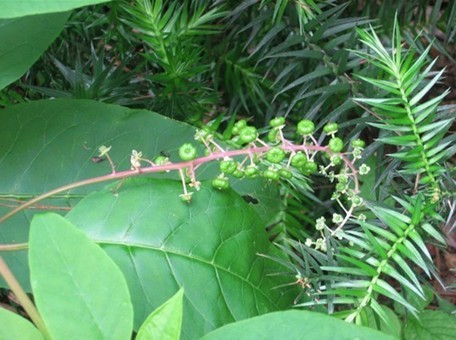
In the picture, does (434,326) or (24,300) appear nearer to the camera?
(24,300)

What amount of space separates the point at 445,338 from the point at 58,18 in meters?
1.08

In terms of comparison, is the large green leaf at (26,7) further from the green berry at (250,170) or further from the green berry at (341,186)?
the green berry at (341,186)

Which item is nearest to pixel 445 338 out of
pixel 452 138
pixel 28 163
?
pixel 452 138

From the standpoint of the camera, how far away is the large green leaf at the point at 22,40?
2.84ft

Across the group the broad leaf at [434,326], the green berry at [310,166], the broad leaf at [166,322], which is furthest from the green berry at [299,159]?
the broad leaf at [434,326]

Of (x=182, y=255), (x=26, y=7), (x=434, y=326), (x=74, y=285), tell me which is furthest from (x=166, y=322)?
(x=434, y=326)

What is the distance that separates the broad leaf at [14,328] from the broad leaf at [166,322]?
12cm

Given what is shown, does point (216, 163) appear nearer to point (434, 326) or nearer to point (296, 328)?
point (296, 328)

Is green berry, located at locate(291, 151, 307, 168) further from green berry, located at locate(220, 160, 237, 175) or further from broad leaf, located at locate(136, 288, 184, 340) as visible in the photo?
broad leaf, located at locate(136, 288, 184, 340)

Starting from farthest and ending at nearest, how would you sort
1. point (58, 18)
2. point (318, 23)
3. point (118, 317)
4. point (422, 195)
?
point (318, 23) < point (58, 18) < point (422, 195) < point (118, 317)

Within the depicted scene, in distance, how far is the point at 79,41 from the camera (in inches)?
50.5

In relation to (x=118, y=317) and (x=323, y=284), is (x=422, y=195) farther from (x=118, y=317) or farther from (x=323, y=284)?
(x=118, y=317)

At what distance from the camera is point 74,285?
0.58m

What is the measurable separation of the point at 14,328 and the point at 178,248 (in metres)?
0.24
